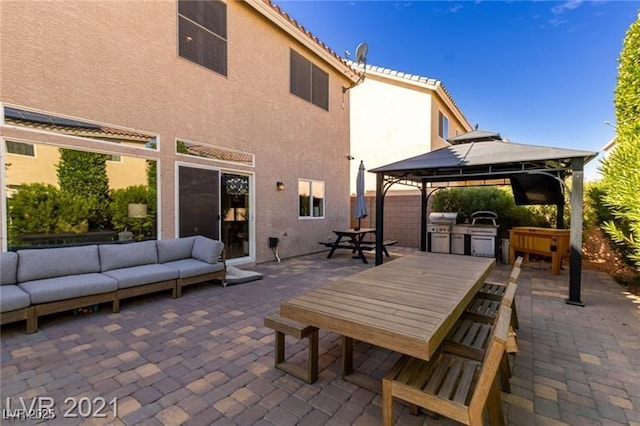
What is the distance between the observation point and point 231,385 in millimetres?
2502

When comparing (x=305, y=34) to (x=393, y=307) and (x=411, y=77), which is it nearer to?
(x=411, y=77)

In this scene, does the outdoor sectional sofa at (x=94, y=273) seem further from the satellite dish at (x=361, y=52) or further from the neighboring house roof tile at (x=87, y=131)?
the satellite dish at (x=361, y=52)

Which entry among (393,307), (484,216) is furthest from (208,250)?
(484,216)

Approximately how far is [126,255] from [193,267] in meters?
1.06

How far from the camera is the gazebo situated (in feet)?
15.8

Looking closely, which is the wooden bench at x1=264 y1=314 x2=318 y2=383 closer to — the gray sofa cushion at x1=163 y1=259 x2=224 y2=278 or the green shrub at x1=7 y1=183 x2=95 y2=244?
the gray sofa cushion at x1=163 y1=259 x2=224 y2=278

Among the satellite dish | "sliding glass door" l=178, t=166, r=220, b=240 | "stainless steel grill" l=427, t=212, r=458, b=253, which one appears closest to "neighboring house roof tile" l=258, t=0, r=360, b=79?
the satellite dish

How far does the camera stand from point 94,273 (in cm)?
439

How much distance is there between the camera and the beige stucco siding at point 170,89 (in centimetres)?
436

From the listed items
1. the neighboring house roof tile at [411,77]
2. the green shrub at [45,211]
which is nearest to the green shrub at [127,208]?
the green shrub at [45,211]

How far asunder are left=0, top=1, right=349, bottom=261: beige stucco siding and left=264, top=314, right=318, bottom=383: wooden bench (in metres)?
4.13

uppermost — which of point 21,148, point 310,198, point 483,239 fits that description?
point 21,148

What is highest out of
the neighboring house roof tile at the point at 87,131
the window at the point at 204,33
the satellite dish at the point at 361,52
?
the satellite dish at the point at 361,52

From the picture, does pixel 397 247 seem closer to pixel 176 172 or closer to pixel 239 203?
pixel 239 203
